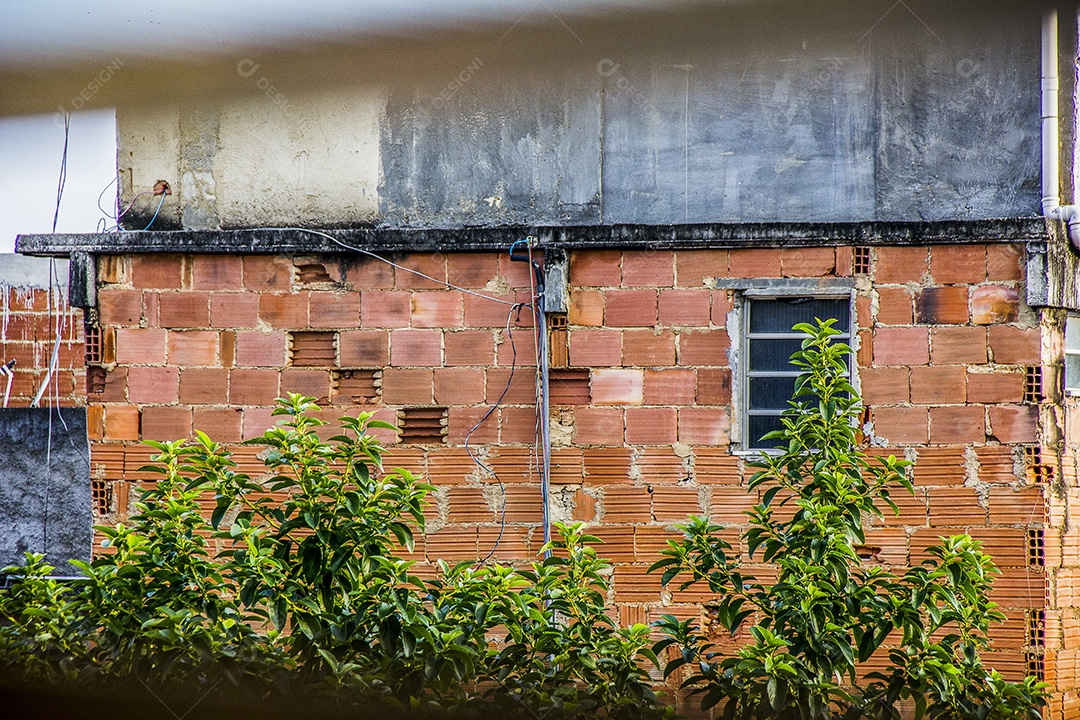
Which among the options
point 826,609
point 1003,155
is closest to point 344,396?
point 826,609

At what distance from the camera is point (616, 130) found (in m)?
6.04

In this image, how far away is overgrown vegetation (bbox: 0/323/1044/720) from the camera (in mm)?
3016

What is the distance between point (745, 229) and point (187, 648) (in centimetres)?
401

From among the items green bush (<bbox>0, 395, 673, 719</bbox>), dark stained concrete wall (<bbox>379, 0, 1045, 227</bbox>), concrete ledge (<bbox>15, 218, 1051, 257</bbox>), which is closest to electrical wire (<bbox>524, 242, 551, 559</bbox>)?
concrete ledge (<bbox>15, 218, 1051, 257</bbox>)

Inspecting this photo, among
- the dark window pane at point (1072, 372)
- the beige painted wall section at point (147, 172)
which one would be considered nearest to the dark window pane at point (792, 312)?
the dark window pane at point (1072, 372)

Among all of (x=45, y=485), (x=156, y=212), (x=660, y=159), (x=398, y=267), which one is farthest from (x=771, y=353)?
(x=45, y=485)

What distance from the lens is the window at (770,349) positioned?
19.4ft

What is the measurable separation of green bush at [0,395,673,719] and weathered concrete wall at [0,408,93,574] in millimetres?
5922

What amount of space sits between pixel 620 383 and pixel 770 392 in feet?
3.00

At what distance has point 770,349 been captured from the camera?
5945mm

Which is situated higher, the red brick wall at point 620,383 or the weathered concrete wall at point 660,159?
the weathered concrete wall at point 660,159

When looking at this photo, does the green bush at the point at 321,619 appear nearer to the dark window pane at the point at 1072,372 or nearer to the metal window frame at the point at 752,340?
the metal window frame at the point at 752,340

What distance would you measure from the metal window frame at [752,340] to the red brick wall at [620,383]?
0.06 meters

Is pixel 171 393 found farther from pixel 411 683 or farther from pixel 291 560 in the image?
pixel 411 683
